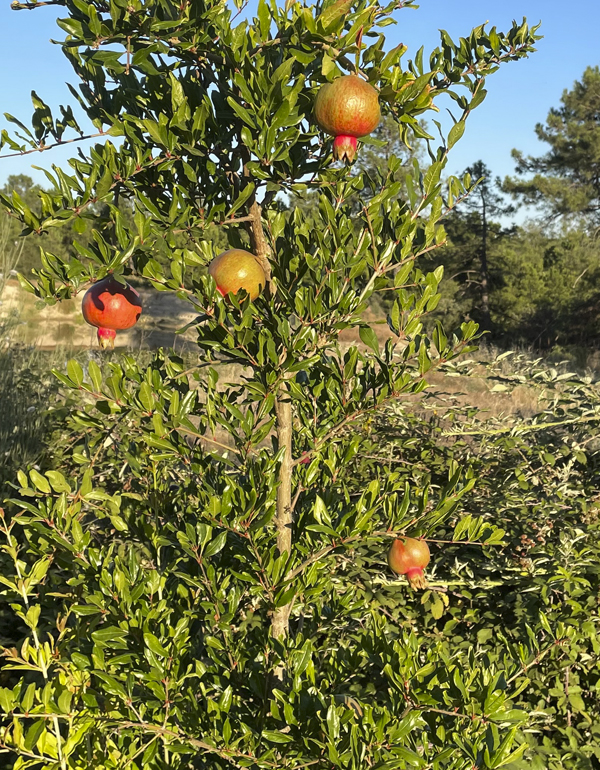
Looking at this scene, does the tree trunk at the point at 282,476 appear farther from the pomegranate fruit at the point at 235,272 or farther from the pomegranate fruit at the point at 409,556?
the pomegranate fruit at the point at 409,556

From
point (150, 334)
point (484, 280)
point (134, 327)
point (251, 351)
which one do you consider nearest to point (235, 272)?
point (251, 351)

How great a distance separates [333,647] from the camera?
196 centimetres

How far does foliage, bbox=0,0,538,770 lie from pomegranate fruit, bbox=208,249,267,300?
46 mm

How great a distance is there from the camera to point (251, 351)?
4.22 feet

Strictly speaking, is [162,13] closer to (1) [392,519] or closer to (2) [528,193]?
(1) [392,519]

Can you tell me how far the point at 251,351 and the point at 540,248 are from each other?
20.1 meters

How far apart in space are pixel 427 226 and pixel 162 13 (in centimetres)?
72

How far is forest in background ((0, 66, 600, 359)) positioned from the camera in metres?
17.1

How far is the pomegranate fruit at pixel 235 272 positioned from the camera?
1198mm

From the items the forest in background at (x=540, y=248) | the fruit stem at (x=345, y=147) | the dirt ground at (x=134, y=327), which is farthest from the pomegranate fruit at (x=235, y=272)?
the forest in background at (x=540, y=248)

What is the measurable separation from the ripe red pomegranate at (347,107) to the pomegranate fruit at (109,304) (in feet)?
1.83

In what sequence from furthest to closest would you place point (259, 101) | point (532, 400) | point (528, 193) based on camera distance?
point (528, 193) → point (532, 400) → point (259, 101)

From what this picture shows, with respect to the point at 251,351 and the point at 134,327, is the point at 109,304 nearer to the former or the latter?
the point at 251,351

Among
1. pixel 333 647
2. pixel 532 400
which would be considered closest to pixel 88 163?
pixel 333 647
